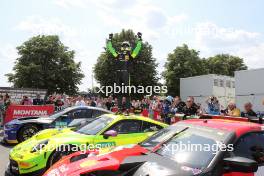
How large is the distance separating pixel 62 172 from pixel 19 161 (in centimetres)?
261

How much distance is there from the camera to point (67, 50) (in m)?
55.6

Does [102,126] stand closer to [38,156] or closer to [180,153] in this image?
[38,156]

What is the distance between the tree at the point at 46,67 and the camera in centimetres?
4953

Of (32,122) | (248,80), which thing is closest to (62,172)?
(32,122)

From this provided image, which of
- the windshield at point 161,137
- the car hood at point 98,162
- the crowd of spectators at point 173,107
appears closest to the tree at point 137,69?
the crowd of spectators at point 173,107

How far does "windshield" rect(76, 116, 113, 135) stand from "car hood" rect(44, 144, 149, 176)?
2539 mm

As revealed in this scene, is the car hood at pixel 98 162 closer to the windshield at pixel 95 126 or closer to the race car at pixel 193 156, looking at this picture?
the race car at pixel 193 156

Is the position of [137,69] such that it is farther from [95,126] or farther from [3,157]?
[95,126]

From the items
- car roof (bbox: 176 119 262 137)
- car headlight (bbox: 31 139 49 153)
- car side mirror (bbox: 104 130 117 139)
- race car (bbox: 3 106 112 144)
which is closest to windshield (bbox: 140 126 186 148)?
car roof (bbox: 176 119 262 137)

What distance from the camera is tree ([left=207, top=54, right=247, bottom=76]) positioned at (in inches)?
2788

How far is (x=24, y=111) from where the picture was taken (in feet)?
53.2

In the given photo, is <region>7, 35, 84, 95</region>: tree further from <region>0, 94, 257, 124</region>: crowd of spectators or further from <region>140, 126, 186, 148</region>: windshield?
<region>140, 126, 186, 148</region>: windshield

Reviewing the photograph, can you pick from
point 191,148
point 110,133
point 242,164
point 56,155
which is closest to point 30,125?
point 56,155

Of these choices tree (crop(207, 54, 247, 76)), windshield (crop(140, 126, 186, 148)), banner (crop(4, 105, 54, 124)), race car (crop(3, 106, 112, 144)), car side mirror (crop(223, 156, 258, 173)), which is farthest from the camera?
tree (crop(207, 54, 247, 76))
